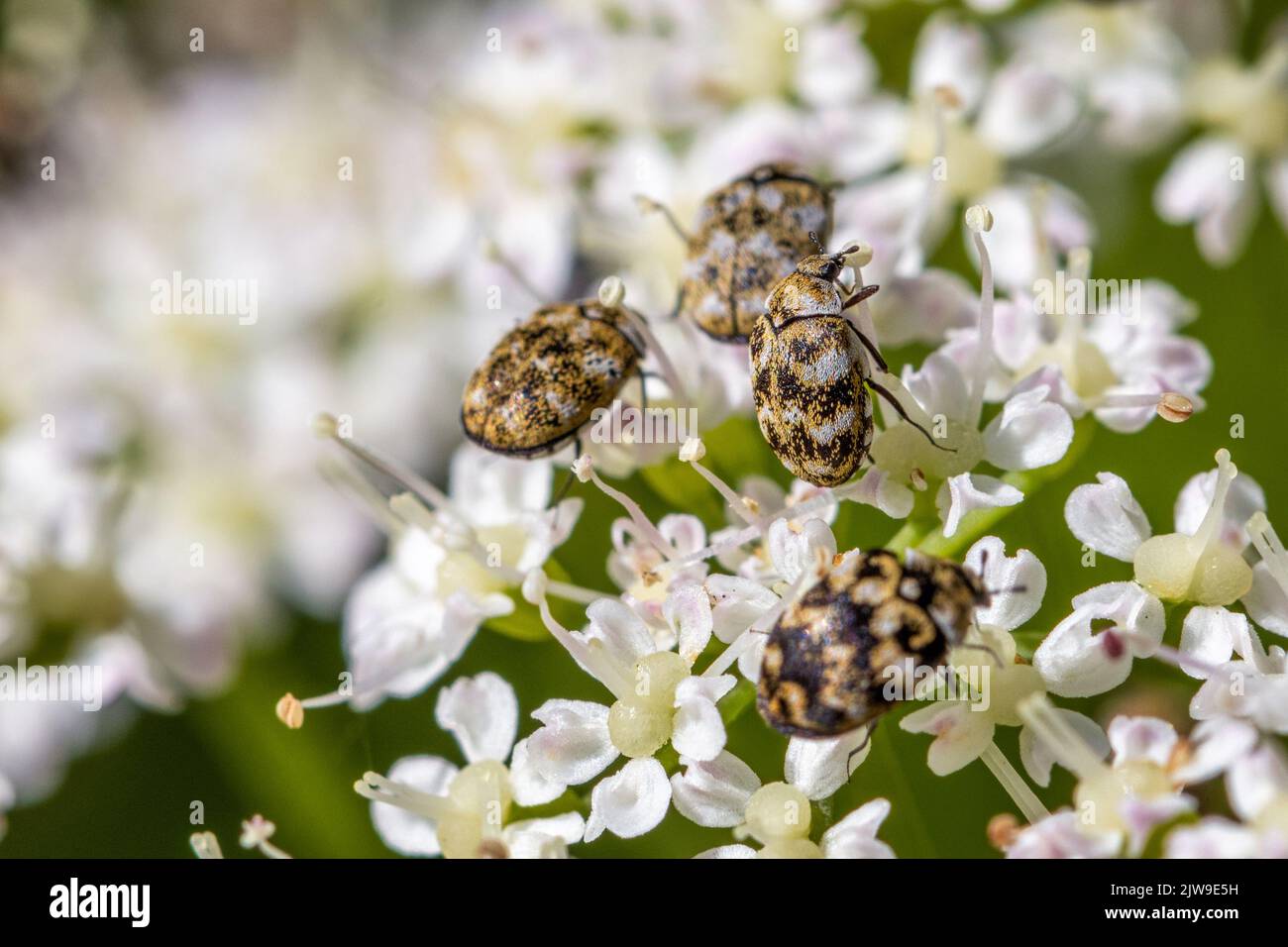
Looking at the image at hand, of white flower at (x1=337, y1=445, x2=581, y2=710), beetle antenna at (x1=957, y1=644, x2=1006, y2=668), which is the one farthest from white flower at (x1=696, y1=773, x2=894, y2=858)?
white flower at (x1=337, y1=445, x2=581, y2=710)

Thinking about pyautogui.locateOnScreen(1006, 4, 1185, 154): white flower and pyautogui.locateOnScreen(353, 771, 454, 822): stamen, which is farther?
pyautogui.locateOnScreen(1006, 4, 1185, 154): white flower

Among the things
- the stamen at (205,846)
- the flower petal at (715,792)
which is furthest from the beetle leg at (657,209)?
the stamen at (205,846)

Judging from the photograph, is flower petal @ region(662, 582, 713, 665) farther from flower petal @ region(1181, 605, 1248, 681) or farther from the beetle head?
flower petal @ region(1181, 605, 1248, 681)

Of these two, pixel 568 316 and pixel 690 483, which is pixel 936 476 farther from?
pixel 568 316

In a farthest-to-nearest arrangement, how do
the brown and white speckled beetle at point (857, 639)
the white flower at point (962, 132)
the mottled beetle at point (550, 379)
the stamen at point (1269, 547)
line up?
the white flower at point (962, 132), the mottled beetle at point (550, 379), the stamen at point (1269, 547), the brown and white speckled beetle at point (857, 639)

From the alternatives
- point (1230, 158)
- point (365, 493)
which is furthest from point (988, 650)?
Result: point (1230, 158)

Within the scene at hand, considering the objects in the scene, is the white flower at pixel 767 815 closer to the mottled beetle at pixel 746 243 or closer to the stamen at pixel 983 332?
the stamen at pixel 983 332

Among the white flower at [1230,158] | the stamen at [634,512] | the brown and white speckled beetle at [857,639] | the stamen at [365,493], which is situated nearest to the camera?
the brown and white speckled beetle at [857,639]
